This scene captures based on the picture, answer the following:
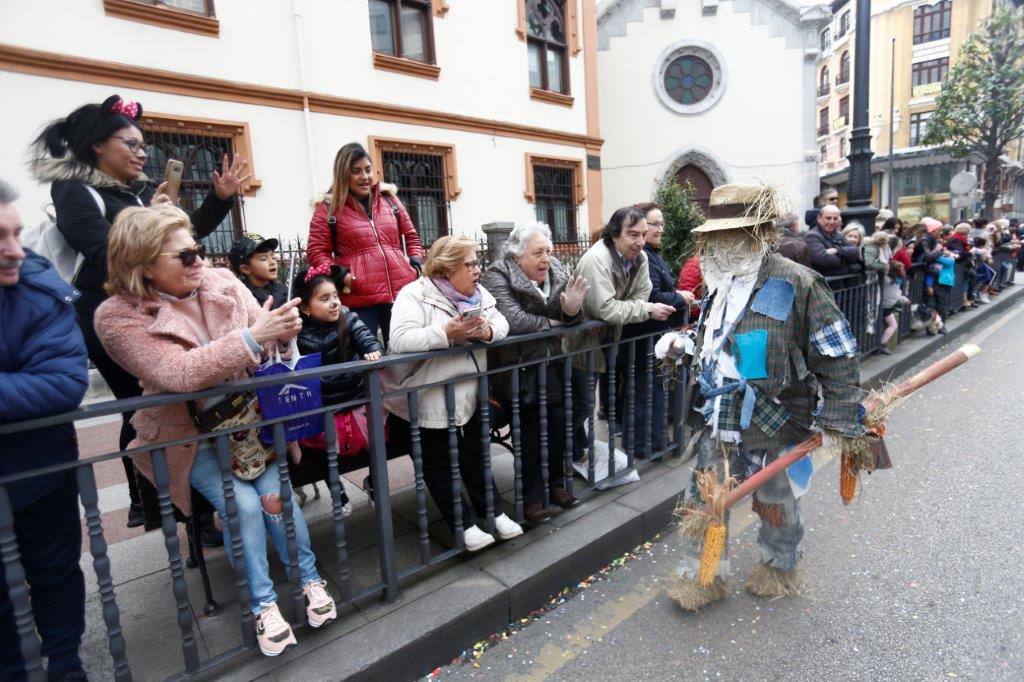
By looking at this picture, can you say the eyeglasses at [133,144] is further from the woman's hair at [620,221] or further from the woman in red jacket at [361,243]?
the woman's hair at [620,221]

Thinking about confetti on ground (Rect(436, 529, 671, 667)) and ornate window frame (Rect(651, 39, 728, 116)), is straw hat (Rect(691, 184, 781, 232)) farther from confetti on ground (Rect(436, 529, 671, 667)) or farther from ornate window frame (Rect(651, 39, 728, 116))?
ornate window frame (Rect(651, 39, 728, 116))

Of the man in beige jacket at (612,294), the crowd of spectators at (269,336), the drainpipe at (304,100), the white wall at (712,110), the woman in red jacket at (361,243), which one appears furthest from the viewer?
the white wall at (712,110)

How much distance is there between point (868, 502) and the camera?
142 inches

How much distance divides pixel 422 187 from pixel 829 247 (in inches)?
304

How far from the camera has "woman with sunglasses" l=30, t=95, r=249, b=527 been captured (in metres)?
2.55

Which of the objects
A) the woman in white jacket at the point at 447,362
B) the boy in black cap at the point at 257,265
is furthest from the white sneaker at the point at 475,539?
the boy in black cap at the point at 257,265

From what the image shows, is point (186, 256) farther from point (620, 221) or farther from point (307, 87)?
point (307, 87)

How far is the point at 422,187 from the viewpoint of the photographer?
11414 mm

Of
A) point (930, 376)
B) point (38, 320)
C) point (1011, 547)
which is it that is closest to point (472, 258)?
point (38, 320)

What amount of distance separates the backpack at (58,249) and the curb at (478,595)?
188 centimetres

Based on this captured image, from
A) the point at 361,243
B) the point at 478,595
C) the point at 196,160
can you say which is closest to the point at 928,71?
the point at 196,160

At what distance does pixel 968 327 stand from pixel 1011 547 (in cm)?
772

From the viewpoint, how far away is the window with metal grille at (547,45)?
44.8 feet

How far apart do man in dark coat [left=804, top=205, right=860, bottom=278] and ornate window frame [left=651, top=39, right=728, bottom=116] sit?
1464 centimetres
